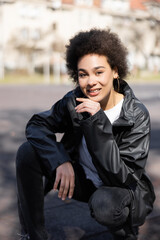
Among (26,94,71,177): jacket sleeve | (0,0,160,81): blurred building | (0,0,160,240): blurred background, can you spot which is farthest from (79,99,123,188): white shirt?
(0,0,160,81): blurred building

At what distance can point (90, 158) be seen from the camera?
279cm

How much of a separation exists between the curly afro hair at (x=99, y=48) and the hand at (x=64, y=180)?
72 centimetres

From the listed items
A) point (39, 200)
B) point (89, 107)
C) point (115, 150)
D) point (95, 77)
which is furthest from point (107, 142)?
point (39, 200)

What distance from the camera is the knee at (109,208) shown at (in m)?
2.40

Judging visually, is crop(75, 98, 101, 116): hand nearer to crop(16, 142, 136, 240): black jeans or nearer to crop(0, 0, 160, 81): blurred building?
crop(16, 142, 136, 240): black jeans

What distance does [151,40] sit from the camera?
58.1 meters

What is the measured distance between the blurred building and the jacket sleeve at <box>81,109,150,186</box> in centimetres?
3524

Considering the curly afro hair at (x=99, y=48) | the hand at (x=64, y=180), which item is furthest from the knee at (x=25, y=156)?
the curly afro hair at (x=99, y=48)

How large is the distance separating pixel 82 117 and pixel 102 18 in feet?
169

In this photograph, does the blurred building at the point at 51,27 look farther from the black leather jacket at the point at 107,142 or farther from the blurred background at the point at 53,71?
the black leather jacket at the point at 107,142

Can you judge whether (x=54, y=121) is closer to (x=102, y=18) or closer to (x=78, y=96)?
(x=78, y=96)

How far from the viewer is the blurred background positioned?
347 cm

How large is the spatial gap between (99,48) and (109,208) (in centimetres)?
97

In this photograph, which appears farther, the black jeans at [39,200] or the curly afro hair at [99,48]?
the curly afro hair at [99,48]
